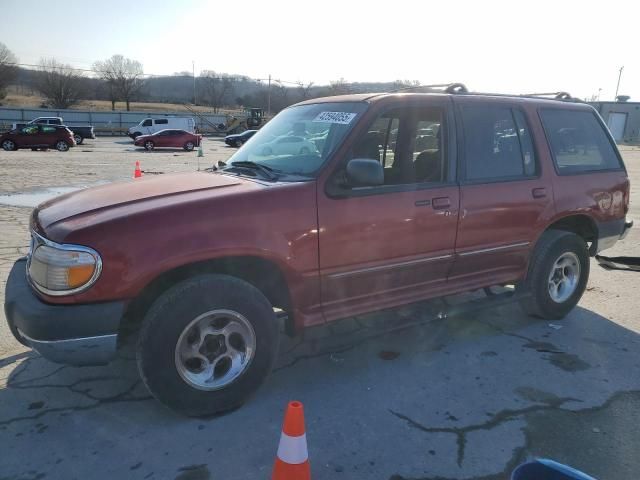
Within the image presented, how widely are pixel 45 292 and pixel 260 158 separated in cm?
180

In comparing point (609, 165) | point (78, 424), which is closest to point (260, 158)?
point (78, 424)

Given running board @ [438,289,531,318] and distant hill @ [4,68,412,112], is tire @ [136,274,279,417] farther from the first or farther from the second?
distant hill @ [4,68,412,112]

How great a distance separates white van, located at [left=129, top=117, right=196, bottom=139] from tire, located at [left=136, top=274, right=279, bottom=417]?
40.6m

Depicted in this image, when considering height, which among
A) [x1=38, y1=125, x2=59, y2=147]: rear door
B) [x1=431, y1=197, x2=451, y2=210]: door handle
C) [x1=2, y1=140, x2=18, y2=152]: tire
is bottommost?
[x1=431, y1=197, x2=451, y2=210]: door handle

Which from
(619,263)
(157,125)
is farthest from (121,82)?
(619,263)

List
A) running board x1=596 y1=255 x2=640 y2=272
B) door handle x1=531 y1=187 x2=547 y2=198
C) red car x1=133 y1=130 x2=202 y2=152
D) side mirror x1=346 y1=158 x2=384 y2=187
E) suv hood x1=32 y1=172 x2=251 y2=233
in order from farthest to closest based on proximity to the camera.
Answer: red car x1=133 y1=130 x2=202 y2=152, running board x1=596 y1=255 x2=640 y2=272, door handle x1=531 y1=187 x2=547 y2=198, side mirror x1=346 y1=158 x2=384 y2=187, suv hood x1=32 y1=172 x2=251 y2=233

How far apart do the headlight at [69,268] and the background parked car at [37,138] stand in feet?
92.1

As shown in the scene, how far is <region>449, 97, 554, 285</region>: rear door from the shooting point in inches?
152

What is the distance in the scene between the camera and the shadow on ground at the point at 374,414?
2625 millimetres

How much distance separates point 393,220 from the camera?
11.2ft

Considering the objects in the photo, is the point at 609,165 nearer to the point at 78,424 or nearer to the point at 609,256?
the point at 609,256

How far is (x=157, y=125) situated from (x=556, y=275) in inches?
1641

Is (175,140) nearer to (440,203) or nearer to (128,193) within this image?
(128,193)

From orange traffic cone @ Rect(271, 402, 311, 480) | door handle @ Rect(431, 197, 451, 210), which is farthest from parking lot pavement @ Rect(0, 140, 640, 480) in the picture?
door handle @ Rect(431, 197, 451, 210)
